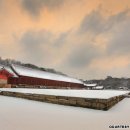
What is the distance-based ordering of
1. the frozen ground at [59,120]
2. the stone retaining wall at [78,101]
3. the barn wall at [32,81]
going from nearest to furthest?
the frozen ground at [59,120] → the stone retaining wall at [78,101] → the barn wall at [32,81]

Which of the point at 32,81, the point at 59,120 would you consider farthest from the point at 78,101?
the point at 32,81

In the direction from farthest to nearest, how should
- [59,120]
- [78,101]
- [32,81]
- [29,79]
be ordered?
1. [32,81]
2. [29,79]
3. [78,101]
4. [59,120]

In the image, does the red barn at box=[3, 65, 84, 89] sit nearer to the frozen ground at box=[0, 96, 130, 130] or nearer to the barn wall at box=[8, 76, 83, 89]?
the barn wall at box=[8, 76, 83, 89]

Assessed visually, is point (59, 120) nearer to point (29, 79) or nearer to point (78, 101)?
point (78, 101)

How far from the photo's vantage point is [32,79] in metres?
40.4

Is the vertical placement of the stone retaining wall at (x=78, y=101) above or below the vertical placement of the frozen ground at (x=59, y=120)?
above

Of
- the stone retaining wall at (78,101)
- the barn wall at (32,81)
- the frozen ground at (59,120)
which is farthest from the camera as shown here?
the barn wall at (32,81)

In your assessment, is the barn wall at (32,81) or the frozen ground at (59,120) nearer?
the frozen ground at (59,120)

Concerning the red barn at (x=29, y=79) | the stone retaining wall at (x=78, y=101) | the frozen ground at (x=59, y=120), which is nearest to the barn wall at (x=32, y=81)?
the red barn at (x=29, y=79)

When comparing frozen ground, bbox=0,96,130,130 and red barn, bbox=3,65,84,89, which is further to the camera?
red barn, bbox=3,65,84,89

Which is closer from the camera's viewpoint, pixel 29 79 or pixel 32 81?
pixel 29 79

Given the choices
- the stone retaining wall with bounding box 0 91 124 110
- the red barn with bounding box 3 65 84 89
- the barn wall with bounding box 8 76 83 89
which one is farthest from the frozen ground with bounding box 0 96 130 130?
the barn wall with bounding box 8 76 83 89

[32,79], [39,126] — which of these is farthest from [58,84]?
[39,126]

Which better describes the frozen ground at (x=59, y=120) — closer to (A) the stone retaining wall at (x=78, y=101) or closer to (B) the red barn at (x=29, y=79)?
(A) the stone retaining wall at (x=78, y=101)
